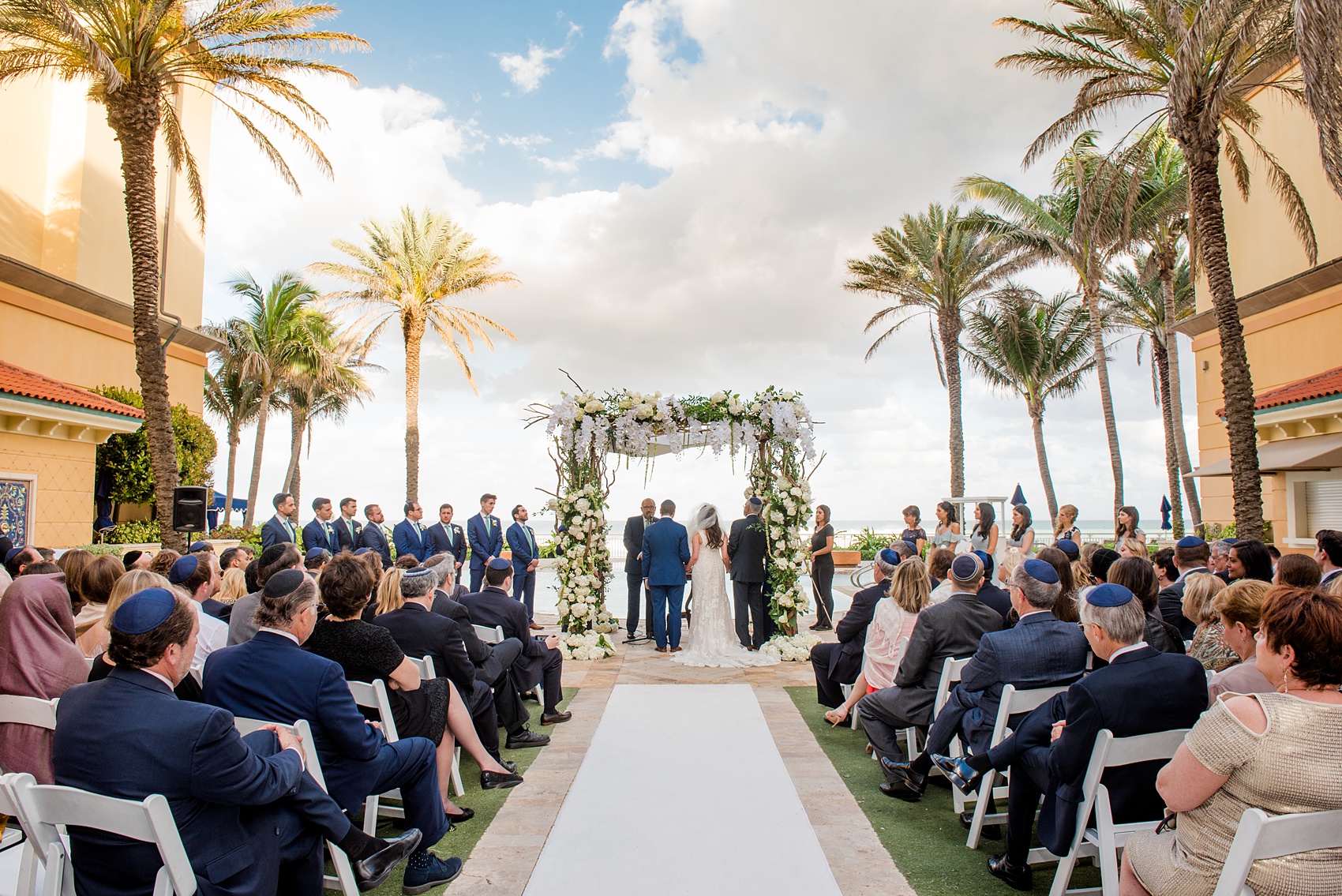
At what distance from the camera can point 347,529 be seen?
37.6ft

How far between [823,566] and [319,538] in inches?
289

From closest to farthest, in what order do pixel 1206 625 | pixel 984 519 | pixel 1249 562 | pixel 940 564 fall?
pixel 1206 625, pixel 1249 562, pixel 940 564, pixel 984 519

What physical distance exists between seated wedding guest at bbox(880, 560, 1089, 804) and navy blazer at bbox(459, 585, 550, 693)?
3.38m

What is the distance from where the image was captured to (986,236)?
23719 mm

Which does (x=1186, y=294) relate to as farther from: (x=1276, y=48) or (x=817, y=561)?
(x=817, y=561)

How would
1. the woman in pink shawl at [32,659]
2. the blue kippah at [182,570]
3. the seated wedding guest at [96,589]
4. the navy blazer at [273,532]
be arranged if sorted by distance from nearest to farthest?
the woman in pink shawl at [32,659], the seated wedding guest at [96,589], the blue kippah at [182,570], the navy blazer at [273,532]

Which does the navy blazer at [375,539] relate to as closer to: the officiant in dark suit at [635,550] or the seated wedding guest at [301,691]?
the officiant in dark suit at [635,550]

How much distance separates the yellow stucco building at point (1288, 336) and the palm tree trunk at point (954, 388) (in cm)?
674

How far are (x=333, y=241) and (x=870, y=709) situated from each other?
23.2 metres

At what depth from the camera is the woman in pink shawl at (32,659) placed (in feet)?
12.0

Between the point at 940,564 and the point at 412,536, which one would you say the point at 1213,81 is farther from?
the point at 412,536

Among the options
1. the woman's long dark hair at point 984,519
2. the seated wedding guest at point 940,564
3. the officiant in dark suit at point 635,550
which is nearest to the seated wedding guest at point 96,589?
the seated wedding guest at point 940,564

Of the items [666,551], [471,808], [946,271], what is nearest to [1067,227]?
[946,271]

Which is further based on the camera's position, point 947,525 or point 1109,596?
point 947,525
